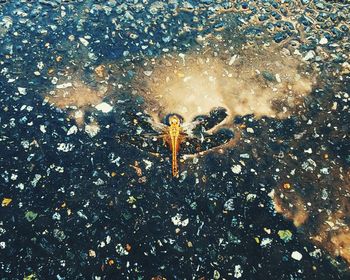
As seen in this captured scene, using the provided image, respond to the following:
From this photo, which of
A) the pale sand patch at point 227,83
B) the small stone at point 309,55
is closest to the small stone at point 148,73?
the pale sand patch at point 227,83

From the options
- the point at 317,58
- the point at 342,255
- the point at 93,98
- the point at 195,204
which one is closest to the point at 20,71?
the point at 93,98

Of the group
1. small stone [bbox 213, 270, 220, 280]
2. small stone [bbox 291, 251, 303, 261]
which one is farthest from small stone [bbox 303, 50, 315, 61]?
small stone [bbox 213, 270, 220, 280]

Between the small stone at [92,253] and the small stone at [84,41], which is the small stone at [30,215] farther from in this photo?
the small stone at [84,41]

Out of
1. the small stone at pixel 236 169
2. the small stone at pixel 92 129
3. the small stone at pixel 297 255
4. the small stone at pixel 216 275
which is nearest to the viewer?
the small stone at pixel 216 275

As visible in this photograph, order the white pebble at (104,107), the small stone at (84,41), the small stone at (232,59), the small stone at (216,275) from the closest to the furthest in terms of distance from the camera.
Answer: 1. the small stone at (216,275)
2. the white pebble at (104,107)
3. the small stone at (232,59)
4. the small stone at (84,41)

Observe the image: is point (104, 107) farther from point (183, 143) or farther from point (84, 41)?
point (84, 41)

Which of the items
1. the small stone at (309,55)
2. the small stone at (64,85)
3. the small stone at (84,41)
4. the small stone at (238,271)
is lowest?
the small stone at (238,271)

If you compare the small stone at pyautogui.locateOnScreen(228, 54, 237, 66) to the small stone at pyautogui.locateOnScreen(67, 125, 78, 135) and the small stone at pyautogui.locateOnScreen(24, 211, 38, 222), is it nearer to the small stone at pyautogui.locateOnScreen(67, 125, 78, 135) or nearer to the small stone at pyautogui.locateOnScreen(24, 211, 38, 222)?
the small stone at pyautogui.locateOnScreen(67, 125, 78, 135)

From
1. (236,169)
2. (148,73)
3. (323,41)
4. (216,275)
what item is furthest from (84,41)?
(216,275)

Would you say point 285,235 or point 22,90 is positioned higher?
point 22,90
